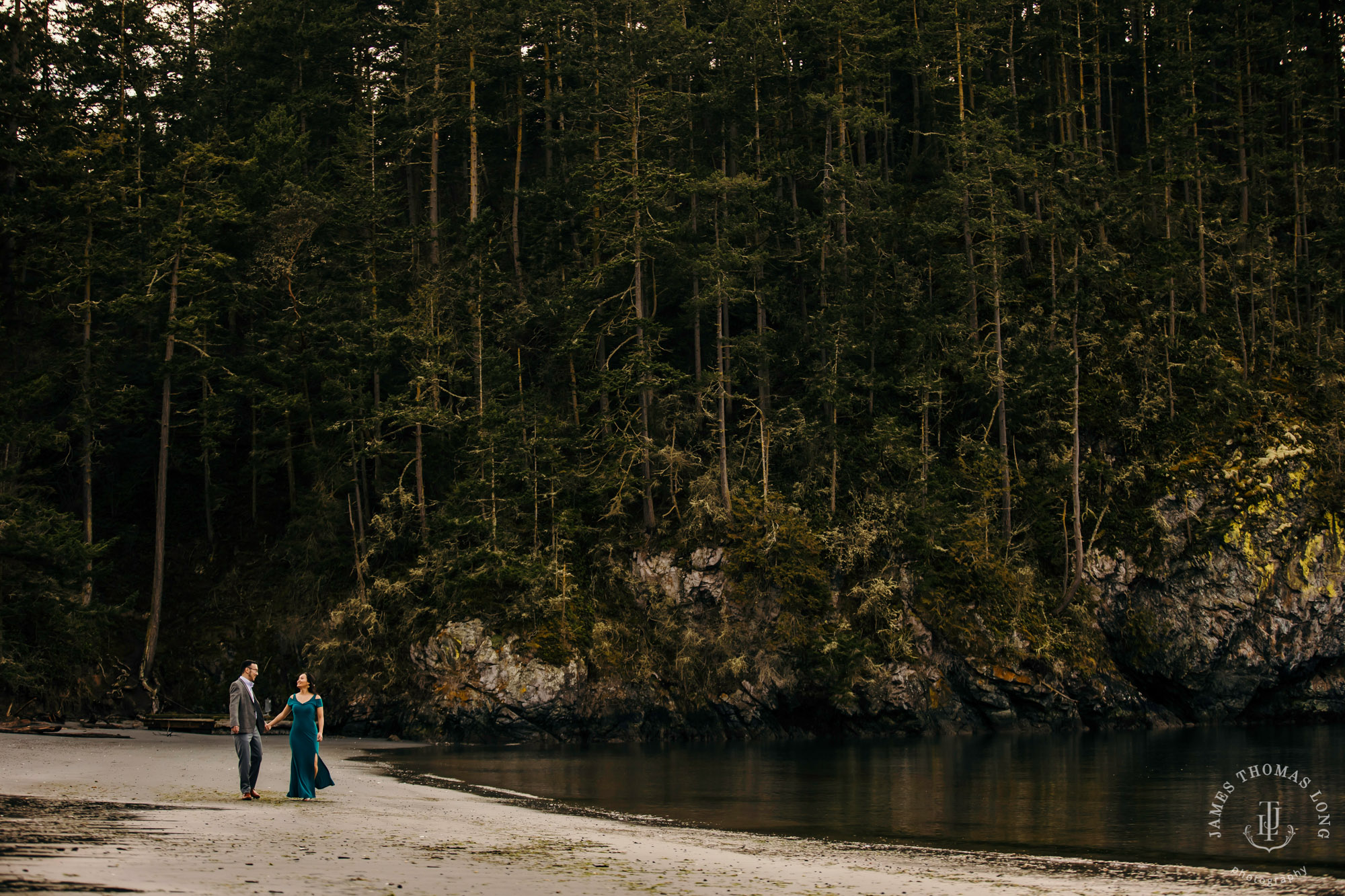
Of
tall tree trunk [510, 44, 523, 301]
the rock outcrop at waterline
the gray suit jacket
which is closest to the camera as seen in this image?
the gray suit jacket

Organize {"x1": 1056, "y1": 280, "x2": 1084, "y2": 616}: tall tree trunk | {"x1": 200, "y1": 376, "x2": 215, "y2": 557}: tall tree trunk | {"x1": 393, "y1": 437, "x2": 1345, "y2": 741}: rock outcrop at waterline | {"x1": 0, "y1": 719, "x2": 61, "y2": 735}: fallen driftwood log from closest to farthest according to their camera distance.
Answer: {"x1": 0, "y1": 719, "x2": 61, "y2": 735}: fallen driftwood log
{"x1": 393, "y1": 437, "x2": 1345, "y2": 741}: rock outcrop at waterline
{"x1": 1056, "y1": 280, "x2": 1084, "y2": 616}: tall tree trunk
{"x1": 200, "y1": 376, "x2": 215, "y2": 557}: tall tree trunk

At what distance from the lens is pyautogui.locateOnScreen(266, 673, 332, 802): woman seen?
16.2 meters

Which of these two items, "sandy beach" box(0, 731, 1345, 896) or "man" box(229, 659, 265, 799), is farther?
"man" box(229, 659, 265, 799)

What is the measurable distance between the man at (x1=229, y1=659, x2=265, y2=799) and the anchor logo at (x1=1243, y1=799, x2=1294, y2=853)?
14328 mm

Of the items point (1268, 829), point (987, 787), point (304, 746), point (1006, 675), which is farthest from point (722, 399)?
point (1268, 829)

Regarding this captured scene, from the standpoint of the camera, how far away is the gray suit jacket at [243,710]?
16.1m

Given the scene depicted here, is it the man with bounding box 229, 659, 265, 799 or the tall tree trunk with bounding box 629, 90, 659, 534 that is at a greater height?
the tall tree trunk with bounding box 629, 90, 659, 534

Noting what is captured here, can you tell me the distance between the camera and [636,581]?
120ft

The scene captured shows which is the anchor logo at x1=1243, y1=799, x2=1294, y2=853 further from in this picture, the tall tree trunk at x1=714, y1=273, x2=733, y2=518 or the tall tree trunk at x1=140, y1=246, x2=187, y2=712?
the tall tree trunk at x1=140, y1=246, x2=187, y2=712

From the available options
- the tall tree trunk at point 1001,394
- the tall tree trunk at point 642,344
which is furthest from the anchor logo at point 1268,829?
the tall tree trunk at point 642,344

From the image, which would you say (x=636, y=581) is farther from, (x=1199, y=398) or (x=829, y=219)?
(x=1199, y=398)

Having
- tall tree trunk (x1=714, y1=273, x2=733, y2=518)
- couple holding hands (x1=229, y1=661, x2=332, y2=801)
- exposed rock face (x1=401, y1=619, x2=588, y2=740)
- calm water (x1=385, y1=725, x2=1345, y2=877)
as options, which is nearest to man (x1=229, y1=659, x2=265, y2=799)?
couple holding hands (x1=229, y1=661, x2=332, y2=801)

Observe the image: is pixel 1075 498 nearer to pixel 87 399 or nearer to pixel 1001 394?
pixel 1001 394

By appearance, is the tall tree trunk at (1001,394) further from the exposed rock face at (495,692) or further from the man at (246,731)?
the man at (246,731)
